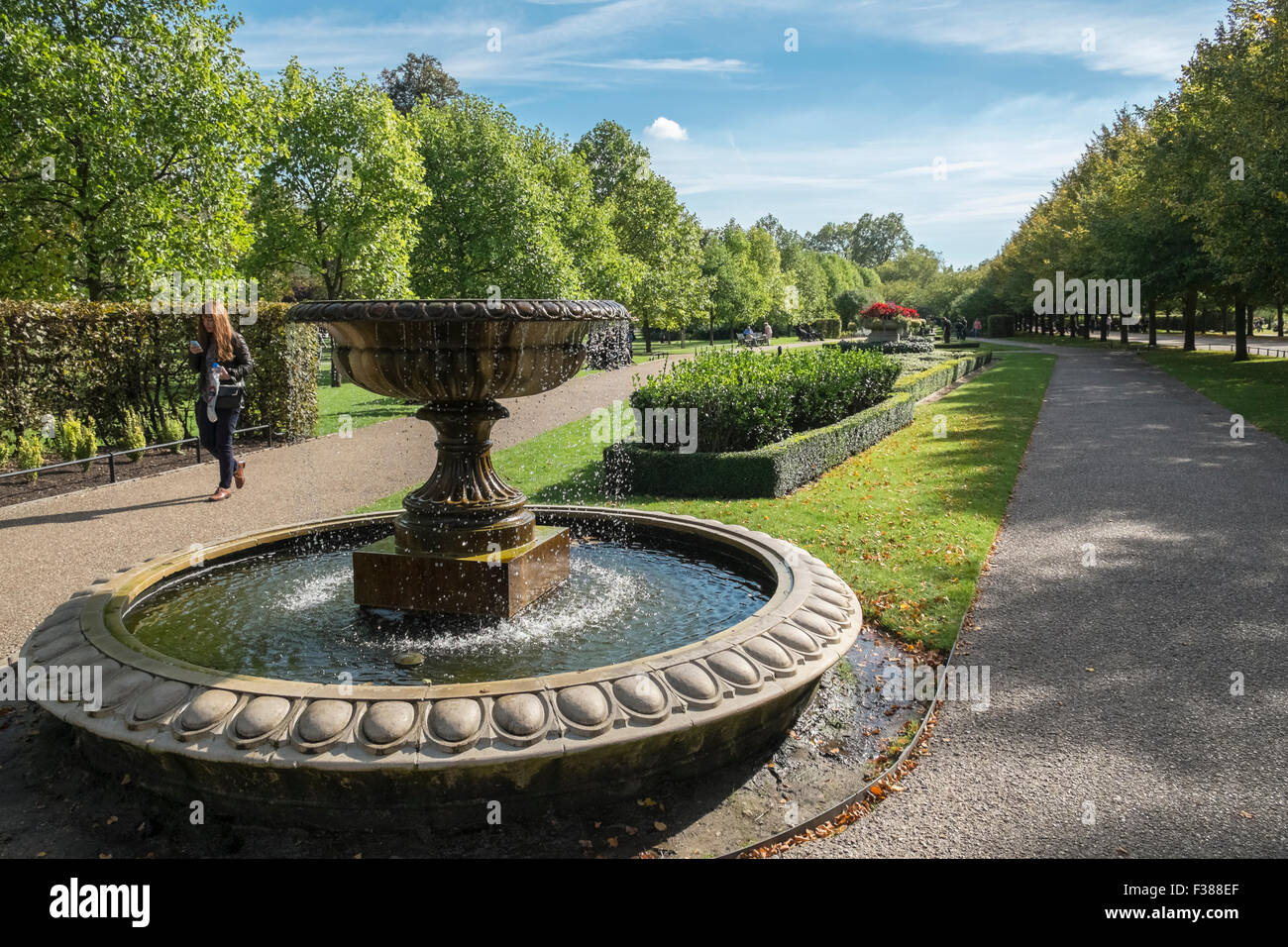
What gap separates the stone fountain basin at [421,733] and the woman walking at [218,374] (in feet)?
21.4

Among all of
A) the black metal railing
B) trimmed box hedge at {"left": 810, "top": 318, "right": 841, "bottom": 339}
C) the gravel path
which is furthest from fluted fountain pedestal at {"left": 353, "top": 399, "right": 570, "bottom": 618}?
trimmed box hedge at {"left": 810, "top": 318, "right": 841, "bottom": 339}

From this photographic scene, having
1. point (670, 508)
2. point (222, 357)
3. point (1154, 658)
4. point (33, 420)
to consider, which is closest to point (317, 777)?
point (1154, 658)

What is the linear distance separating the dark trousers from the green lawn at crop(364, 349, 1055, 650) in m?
Result: 1.99

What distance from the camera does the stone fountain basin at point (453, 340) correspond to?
15.3 ft

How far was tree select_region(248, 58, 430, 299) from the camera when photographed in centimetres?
2245

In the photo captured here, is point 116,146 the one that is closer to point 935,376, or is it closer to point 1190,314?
point 935,376

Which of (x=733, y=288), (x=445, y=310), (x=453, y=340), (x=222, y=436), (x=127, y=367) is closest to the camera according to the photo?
(x=445, y=310)

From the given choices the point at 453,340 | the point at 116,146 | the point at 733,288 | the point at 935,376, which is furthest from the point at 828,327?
the point at 453,340

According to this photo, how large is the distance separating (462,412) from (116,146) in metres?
12.4

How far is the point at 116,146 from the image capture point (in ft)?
45.8

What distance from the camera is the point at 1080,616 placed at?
6387mm

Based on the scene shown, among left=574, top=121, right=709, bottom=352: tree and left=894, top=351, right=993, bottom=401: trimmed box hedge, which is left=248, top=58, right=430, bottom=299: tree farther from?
left=574, top=121, right=709, bottom=352: tree
